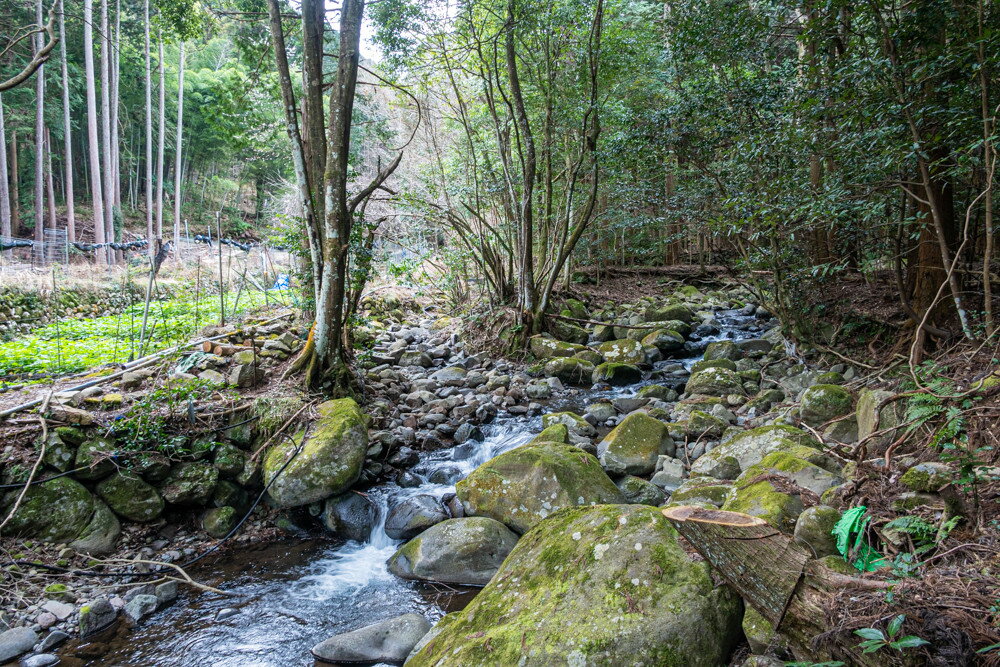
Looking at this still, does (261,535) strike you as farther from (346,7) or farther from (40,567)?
(346,7)

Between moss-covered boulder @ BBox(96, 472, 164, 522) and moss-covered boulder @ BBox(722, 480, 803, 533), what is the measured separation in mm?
4503

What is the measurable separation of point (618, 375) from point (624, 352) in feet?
3.04

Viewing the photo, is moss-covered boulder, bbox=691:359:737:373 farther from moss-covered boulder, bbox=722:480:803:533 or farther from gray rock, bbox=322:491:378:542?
gray rock, bbox=322:491:378:542

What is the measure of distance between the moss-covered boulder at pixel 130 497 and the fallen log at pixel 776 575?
14.1 ft

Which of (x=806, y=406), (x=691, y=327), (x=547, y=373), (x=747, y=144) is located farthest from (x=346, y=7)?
(x=691, y=327)

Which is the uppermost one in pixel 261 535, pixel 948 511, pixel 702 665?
pixel 948 511

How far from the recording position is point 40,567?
12.3ft

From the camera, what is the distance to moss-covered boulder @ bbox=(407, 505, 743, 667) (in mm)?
2180

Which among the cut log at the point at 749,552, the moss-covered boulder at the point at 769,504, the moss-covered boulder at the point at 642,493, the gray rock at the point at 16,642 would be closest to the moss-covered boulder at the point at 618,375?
the moss-covered boulder at the point at 642,493

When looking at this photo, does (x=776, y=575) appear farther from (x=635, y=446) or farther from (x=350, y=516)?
(x=350, y=516)

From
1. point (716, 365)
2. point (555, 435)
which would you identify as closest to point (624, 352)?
point (716, 365)

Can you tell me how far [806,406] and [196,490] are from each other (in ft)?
19.2

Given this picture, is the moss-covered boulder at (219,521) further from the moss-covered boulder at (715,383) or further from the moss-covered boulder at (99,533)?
the moss-covered boulder at (715,383)

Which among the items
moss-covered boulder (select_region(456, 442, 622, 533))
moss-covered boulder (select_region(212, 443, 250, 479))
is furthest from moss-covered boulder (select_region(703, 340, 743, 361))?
moss-covered boulder (select_region(212, 443, 250, 479))
